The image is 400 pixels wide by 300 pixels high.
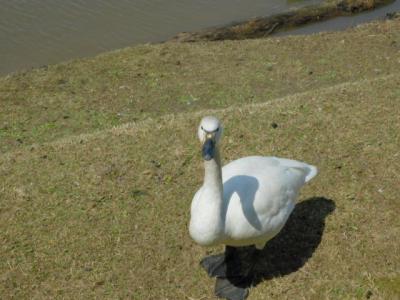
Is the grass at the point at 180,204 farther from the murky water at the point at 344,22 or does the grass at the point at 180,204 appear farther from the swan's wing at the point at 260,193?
the murky water at the point at 344,22

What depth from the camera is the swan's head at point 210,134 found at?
13.5ft

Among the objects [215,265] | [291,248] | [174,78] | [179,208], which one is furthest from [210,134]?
[174,78]

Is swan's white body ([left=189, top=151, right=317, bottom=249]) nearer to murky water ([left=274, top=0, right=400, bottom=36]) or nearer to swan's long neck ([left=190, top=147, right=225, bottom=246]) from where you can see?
swan's long neck ([left=190, top=147, right=225, bottom=246])

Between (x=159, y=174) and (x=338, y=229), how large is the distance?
1.98 metres

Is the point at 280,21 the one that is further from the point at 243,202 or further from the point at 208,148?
the point at 208,148

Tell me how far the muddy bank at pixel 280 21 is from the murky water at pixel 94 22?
846 mm

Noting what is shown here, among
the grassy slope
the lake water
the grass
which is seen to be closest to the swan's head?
the grass

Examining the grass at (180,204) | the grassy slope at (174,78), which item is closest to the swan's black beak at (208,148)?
the grass at (180,204)

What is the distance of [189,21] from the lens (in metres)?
14.6

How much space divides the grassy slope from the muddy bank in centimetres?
91

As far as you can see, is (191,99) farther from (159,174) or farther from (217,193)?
(217,193)

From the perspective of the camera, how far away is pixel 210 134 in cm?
411

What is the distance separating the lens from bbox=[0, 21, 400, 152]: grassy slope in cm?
914

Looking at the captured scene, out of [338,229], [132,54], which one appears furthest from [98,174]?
Answer: [132,54]
